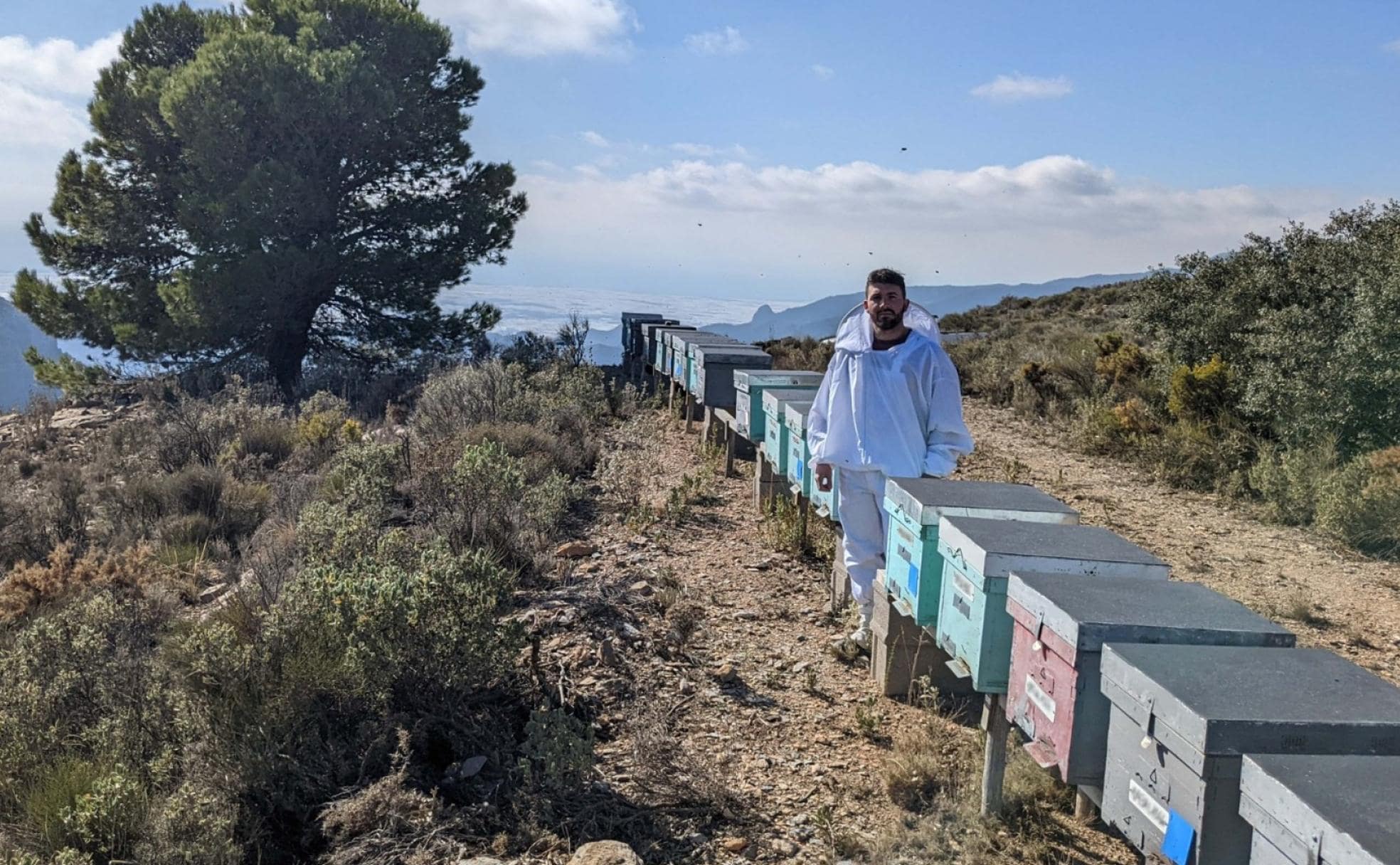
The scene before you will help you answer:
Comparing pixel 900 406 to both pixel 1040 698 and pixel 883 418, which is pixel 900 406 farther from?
pixel 1040 698

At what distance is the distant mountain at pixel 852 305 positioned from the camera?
22.8m

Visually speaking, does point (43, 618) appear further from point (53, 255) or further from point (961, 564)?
point (53, 255)

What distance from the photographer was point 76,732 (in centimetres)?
450

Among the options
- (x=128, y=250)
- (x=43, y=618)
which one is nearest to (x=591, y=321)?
(x=128, y=250)

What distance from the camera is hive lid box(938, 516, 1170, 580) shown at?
11.0ft

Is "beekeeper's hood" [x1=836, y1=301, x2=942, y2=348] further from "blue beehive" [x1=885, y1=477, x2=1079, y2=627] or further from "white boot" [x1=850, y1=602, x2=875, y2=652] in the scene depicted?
"white boot" [x1=850, y1=602, x2=875, y2=652]

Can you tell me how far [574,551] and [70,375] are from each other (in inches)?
576

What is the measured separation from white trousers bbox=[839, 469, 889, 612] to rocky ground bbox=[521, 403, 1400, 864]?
1.90ft

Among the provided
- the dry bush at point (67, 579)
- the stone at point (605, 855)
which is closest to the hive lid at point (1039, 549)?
the stone at point (605, 855)

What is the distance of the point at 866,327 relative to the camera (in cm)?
501

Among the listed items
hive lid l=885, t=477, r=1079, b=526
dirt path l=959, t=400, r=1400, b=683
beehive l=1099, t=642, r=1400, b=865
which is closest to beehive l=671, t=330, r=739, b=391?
dirt path l=959, t=400, r=1400, b=683

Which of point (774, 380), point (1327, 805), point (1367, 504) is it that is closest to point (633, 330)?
point (774, 380)

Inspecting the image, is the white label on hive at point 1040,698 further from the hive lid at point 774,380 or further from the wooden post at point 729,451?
the wooden post at point 729,451

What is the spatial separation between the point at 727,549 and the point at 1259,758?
5.31 metres
